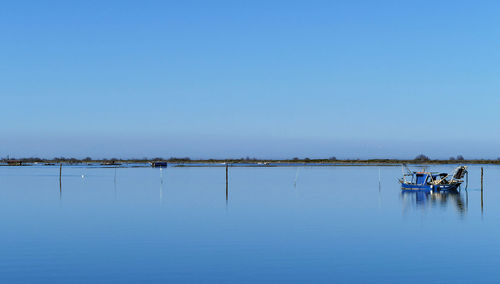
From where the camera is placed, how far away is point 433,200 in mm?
64312

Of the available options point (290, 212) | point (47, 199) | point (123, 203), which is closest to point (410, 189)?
point (290, 212)

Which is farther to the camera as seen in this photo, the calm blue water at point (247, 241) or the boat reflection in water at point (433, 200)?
the boat reflection in water at point (433, 200)

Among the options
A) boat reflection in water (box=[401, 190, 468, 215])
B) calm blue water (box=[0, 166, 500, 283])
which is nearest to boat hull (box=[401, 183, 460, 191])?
boat reflection in water (box=[401, 190, 468, 215])

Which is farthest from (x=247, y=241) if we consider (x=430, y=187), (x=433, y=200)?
(x=430, y=187)

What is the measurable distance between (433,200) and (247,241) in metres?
38.1

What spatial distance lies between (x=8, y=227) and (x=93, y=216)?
26.4ft

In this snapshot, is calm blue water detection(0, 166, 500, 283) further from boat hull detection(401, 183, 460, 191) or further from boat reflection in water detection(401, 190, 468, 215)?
boat hull detection(401, 183, 460, 191)

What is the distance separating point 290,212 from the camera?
48156 mm

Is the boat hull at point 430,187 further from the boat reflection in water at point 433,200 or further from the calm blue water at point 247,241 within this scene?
the calm blue water at point 247,241

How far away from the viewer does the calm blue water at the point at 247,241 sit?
926 inches

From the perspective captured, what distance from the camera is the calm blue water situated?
23.5 meters

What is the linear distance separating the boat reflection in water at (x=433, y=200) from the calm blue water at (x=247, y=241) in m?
0.49

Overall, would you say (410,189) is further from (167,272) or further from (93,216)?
(167,272)

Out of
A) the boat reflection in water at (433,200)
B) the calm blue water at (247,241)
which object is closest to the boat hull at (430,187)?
the boat reflection in water at (433,200)
